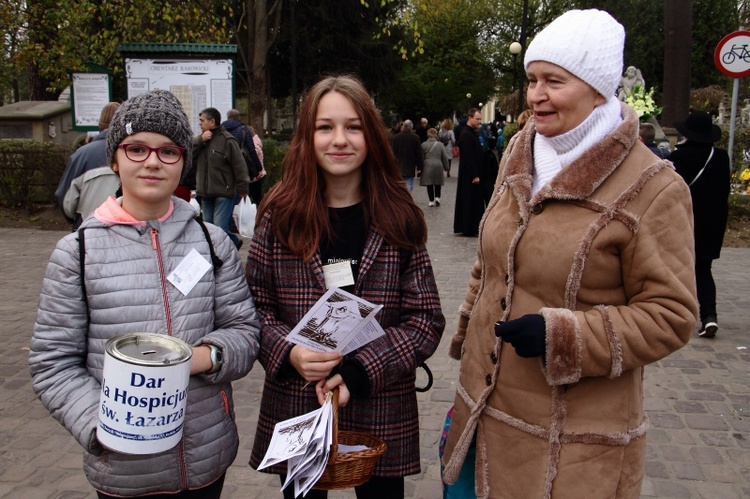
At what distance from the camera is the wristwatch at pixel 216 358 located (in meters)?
2.09

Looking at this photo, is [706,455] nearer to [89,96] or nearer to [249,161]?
[249,161]

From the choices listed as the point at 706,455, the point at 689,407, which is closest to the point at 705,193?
the point at 689,407

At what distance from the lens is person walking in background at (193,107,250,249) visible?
8.95m

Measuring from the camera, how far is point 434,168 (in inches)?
613

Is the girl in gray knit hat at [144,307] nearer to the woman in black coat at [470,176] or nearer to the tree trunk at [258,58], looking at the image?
the woman in black coat at [470,176]

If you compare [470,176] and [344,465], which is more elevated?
[470,176]

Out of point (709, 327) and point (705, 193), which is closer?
point (705, 193)

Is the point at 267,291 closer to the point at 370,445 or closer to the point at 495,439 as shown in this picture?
the point at 370,445

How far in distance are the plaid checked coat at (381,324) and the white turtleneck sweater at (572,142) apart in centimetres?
52

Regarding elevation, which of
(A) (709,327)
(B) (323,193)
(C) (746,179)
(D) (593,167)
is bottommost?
(A) (709,327)

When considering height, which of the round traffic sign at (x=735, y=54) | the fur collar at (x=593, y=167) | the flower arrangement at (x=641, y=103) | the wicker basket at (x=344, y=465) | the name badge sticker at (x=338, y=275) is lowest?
the wicker basket at (x=344, y=465)

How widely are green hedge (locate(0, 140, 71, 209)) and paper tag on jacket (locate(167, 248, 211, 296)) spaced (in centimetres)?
1119

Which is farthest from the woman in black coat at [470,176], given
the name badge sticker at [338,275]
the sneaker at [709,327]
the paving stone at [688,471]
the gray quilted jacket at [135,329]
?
the gray quilted jacket at [135,329]

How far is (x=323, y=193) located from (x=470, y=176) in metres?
9.28
